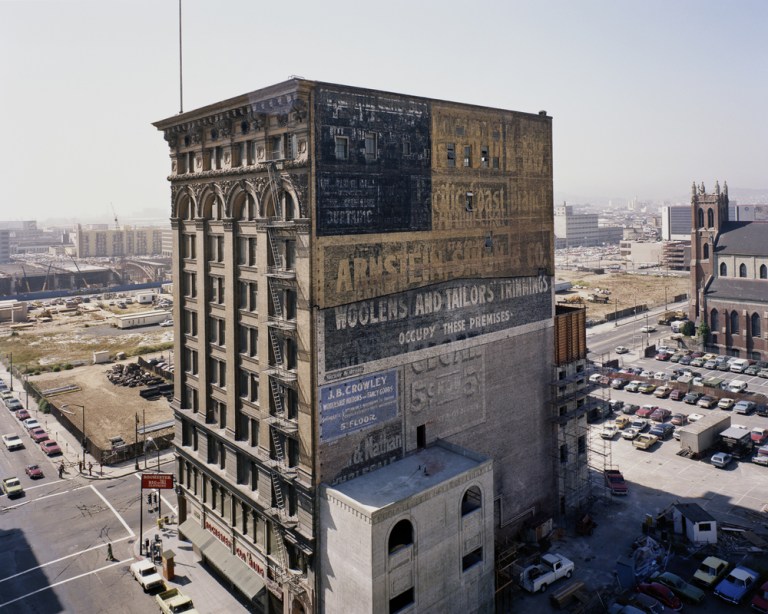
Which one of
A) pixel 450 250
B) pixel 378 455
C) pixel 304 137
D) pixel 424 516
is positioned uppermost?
pixel 304 137

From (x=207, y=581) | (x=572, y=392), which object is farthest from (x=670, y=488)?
(x=207, y=581)

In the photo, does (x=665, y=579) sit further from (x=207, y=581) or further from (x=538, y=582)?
(x=207, y=581)

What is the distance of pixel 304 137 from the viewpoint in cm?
3575

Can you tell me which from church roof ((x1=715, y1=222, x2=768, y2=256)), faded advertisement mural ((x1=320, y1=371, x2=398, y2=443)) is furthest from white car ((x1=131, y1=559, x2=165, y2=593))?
church roof ((x1=715, y1=222, x2=768, y2=256))

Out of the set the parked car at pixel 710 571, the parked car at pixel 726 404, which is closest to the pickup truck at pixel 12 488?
the parked car at pixel 710 571

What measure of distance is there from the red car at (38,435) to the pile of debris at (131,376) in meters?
23.9

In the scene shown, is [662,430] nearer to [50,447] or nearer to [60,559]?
[60,559]

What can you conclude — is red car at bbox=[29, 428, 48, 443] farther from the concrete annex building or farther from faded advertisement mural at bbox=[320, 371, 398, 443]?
faded advertisement mural at bbox=[320, 371, 398, 443]

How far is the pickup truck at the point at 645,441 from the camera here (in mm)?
69000

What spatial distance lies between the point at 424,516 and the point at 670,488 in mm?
35197

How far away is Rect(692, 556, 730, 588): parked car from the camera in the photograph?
4359 cm

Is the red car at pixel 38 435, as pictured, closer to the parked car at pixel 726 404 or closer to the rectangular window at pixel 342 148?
the rectangular window at pixel 342 148

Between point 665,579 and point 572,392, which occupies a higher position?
point 572,392

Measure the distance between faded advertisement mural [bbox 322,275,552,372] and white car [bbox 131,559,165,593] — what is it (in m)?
23.2
